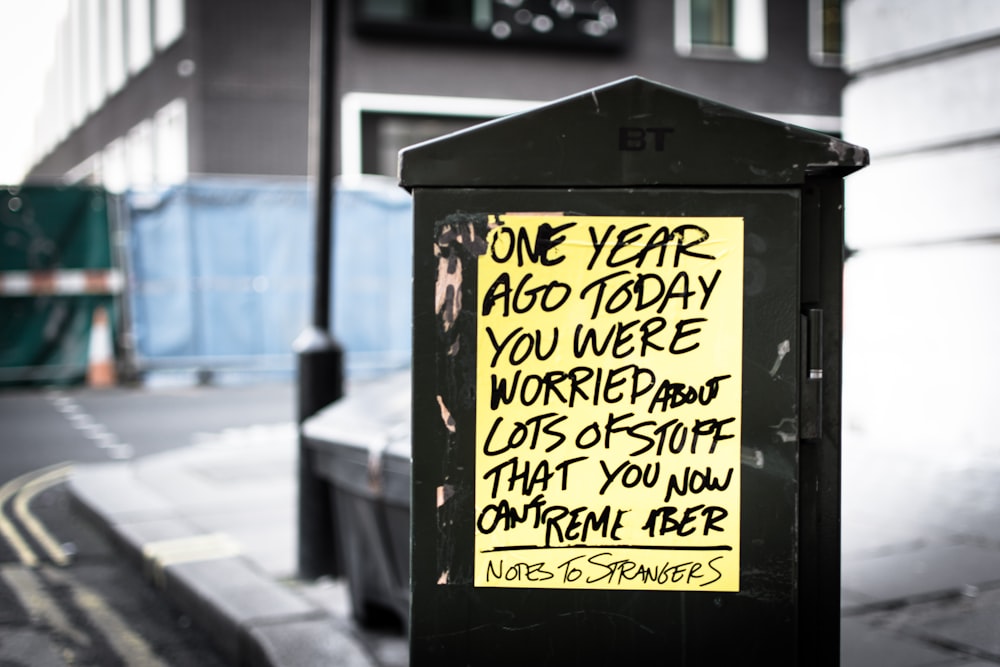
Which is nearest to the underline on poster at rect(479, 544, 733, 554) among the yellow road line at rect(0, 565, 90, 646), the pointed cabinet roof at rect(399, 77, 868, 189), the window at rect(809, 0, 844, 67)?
the pointed cabinet roof at rect(399, 77, 868, 189)

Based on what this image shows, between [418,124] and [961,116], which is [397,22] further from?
[961,116]

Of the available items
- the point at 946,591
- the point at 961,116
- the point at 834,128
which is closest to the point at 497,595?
the point at 946,591

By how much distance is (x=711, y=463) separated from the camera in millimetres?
2230

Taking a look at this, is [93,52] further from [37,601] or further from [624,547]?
[624,547]

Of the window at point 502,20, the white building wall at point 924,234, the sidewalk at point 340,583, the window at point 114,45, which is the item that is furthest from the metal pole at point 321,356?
the window at point 114,45

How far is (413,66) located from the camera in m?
20.8

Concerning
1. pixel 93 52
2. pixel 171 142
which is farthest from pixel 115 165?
pixel 171 142

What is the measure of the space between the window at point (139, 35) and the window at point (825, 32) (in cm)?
1363

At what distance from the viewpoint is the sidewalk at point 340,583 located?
406 cm

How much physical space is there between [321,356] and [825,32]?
21.3 m

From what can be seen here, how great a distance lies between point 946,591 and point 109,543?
14.7 feet

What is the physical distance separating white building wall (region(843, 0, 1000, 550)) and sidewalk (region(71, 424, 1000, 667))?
13.5 inches

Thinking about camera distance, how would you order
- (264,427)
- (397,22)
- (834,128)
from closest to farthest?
(264,427) → (397,22) → (834,128)

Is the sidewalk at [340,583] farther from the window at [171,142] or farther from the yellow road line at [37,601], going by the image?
the window at [171,142]
